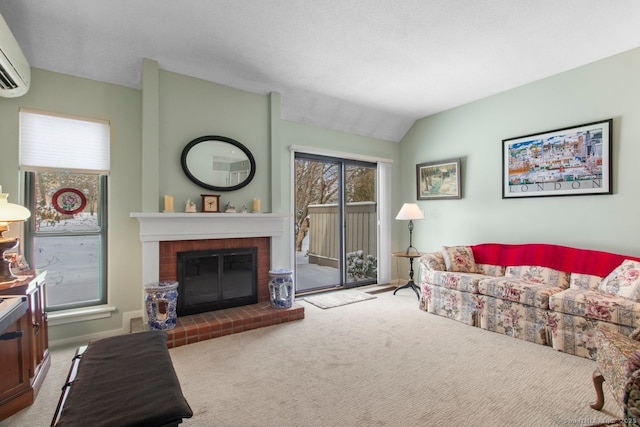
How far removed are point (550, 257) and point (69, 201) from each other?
16.5ft

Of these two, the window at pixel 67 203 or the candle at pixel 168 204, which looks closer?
the window at pixel 67 203

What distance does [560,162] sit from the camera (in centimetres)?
372

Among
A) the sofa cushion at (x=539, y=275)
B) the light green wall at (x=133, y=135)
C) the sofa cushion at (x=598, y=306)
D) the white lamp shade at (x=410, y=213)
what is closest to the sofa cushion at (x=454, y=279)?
the sofa cushion at (x=539, y=275)

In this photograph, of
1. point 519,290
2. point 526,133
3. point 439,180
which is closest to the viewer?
point 519,290

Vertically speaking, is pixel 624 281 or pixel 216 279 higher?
pixel 624 281

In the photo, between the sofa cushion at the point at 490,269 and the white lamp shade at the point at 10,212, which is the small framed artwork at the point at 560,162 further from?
the white lamp shade at the point at 10,212

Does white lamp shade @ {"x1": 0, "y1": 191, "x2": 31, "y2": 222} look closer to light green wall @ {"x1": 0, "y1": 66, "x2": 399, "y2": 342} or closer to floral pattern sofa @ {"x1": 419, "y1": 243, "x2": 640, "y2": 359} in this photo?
light green wall @ {"x1": 0, "y1": 66, "x2": 399, "y2": 342}

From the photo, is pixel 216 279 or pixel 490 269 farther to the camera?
pixel 490 269

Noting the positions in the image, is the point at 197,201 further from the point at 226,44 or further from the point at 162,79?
the point at 226,44

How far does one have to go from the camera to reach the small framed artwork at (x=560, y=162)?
11.2ft

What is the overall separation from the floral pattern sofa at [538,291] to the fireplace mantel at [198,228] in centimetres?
199

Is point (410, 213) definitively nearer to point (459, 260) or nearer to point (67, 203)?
point (459, 260)

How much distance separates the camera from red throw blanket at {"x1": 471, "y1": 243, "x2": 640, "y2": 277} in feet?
10.6

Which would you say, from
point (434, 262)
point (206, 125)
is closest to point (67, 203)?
point (206, 125)
